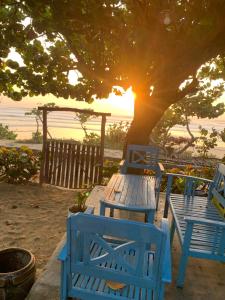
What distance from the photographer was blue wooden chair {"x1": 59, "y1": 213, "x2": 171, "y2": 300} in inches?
81.0

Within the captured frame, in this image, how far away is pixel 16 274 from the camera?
3.12 m

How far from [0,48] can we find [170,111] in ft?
49.5

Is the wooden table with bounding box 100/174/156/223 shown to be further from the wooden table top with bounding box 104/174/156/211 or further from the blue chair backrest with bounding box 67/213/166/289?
the blue chair backrest with bounding box 67/213/166/289

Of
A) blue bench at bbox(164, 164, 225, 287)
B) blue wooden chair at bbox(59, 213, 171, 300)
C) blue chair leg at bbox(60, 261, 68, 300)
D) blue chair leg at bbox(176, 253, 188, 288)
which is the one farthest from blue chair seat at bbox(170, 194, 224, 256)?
blue chair leg at bbox(60, 261, 68, 300)

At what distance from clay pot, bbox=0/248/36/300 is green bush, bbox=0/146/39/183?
5372mm

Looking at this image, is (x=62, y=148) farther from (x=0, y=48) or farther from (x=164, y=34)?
(x=164, y=34)

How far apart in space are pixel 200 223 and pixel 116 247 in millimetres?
1306

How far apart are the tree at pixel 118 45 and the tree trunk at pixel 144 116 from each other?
0.03 metres

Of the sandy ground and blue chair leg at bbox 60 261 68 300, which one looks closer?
blue chair leg at bbox 60 261 68 300

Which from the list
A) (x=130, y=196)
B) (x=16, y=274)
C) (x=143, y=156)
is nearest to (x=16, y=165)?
(x=143, y=156)

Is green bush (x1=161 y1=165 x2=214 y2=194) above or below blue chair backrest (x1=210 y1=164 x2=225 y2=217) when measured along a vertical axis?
below

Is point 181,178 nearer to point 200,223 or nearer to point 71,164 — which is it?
point 71,164

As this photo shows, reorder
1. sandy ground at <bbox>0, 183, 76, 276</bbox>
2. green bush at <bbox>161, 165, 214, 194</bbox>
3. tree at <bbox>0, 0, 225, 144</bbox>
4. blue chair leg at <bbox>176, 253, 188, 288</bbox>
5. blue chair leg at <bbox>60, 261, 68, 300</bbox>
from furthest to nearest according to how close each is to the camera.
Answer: green bush at <bbox>161, 165, 214, 194</bbox>
tree at <bbox>0, 0, 225, 144</bbox>
sandy ground at <bbox>0, 183, 76, 276</bbox>
blue chair leg at <bbox>176, 253, 188, 288</bbox>
blue chair leg at <bbox>60, 261, 68, 300</bbox>

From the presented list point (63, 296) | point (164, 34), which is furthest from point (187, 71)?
point (63, 296)
